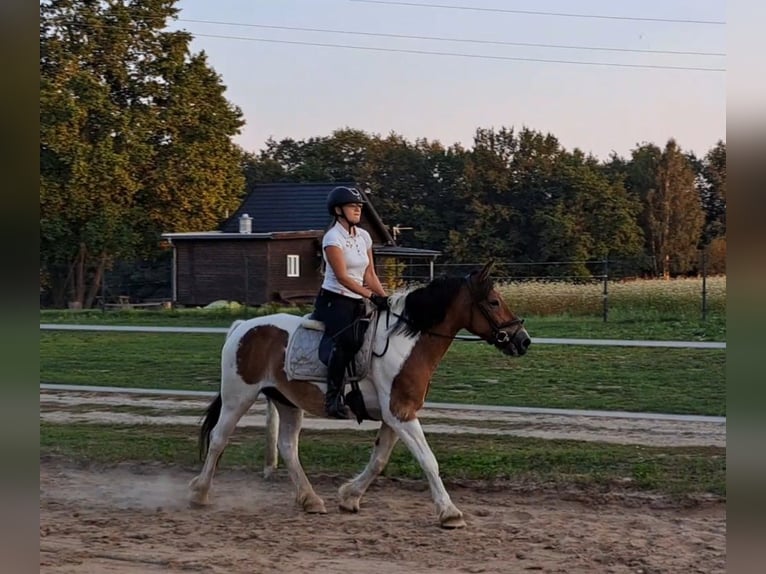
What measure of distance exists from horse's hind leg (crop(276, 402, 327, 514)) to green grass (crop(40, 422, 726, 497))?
114cm

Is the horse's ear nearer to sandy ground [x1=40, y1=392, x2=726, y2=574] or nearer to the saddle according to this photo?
the saddle

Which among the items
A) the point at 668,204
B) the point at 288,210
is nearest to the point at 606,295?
the point at 668,204

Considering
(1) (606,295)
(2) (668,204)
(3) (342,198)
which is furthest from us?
(2) (668,204)

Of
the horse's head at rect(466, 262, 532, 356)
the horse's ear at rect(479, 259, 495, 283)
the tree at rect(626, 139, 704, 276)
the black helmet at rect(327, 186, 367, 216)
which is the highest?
the tree at rect(626, 139, 704, 276)

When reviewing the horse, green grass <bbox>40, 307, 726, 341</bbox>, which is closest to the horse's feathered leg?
the horse

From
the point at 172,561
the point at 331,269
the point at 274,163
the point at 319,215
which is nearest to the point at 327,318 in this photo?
the point at 331,269

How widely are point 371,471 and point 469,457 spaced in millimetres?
1866

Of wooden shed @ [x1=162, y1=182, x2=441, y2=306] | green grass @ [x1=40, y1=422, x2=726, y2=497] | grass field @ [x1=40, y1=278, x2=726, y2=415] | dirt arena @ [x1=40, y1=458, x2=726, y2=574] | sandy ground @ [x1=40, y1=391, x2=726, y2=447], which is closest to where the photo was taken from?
dirt arena @ [x1=40, y1=458, x2=726, y2=574]

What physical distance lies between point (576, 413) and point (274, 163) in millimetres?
39715

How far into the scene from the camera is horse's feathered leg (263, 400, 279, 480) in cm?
763

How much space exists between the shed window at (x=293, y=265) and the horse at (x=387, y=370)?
86.8 feet

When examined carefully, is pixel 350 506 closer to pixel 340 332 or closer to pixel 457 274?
pixel 340 332

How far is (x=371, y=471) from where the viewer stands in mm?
6754
